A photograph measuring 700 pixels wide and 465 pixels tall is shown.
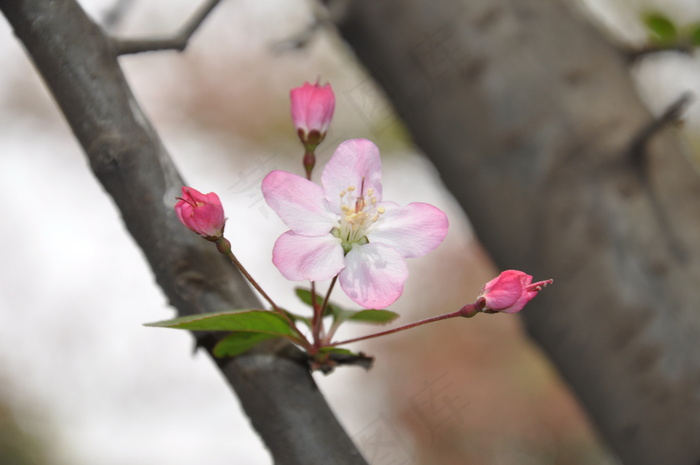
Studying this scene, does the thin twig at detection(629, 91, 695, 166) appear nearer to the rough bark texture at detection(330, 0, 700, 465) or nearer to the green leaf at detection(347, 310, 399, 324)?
the rough bark texture at detection(330, 0, 700, 465)

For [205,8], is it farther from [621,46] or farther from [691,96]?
[621,46]

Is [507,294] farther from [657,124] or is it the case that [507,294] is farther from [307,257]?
[657,124]

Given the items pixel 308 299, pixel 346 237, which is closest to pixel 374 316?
pixel 308 299

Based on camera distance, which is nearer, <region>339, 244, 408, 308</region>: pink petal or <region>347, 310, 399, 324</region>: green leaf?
<region>339, 244, 408, 308</region>: pink petal

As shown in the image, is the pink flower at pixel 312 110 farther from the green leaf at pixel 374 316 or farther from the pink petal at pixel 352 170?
the green leaf at pixel 374 316

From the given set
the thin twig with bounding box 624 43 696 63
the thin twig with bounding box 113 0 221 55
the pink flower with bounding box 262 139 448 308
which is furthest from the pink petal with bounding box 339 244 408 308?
the thin twig with bounding box 624 43 696 63
